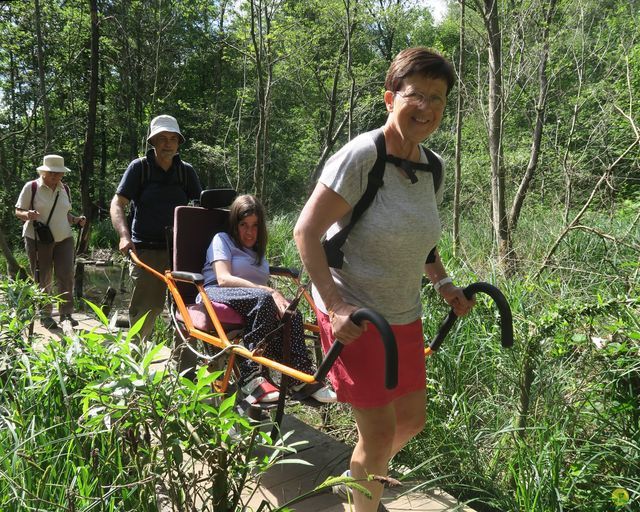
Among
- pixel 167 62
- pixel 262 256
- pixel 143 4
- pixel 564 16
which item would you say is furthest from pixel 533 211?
pixel 167 62

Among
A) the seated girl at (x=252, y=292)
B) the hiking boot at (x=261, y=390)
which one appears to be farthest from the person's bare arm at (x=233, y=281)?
the hiking boot at (x=261, y=390)

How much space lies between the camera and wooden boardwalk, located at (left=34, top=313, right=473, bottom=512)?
98.3 inches

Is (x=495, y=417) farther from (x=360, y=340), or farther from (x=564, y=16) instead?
(x=564, y=16)

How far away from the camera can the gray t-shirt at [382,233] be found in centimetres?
182

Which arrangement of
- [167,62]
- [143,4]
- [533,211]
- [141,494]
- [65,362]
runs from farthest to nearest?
[167,62], [143,4], [533,211], [65,362], [141,494]

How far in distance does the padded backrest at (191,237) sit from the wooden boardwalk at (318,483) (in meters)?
0.94

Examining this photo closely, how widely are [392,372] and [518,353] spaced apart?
60.1 inches

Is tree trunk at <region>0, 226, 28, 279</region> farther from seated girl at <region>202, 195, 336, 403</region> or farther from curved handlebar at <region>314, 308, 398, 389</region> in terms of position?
curved handlebar at <region>314, 308, 398, 389</region>

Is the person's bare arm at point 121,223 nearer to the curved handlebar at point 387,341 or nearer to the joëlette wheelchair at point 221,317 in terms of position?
the joëlette wheelchair at point 221,317

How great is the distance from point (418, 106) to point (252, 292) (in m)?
1.63

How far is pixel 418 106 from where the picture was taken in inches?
72.7

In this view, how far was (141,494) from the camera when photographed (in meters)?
1.47

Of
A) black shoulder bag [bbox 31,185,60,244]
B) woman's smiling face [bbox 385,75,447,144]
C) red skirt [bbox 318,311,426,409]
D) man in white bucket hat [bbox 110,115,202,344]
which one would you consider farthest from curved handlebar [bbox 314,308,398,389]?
black shoulder bag [bbox 31,185,60,244]

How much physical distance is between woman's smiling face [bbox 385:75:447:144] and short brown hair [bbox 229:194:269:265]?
191cm
